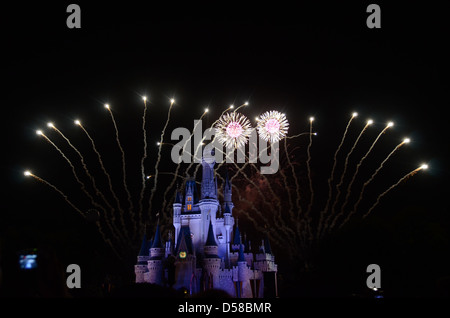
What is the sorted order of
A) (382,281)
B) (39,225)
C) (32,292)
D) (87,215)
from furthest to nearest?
(39,225), (382,281), (87,215), (32,292)

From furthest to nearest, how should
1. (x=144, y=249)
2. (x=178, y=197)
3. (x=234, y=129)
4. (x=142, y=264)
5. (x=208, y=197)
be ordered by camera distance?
(x=178, y=197) → (x=208, y=197) → (x=144, y=249) → (x=142, y=264) → (x=234, y=129)

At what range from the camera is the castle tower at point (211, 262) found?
178ft

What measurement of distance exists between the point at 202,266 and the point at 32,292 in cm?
3865

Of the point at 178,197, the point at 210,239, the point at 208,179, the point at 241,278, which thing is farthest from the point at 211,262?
the point at 208,179

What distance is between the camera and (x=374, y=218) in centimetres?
5678

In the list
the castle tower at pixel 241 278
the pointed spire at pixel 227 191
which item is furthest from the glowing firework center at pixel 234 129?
the pointed spire at pixel 227 191

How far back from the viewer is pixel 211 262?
54812 millimetres

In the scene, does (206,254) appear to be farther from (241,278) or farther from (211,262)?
(241,278)

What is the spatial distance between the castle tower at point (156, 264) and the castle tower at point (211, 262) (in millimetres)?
6303

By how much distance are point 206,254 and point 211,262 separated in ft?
4.50
